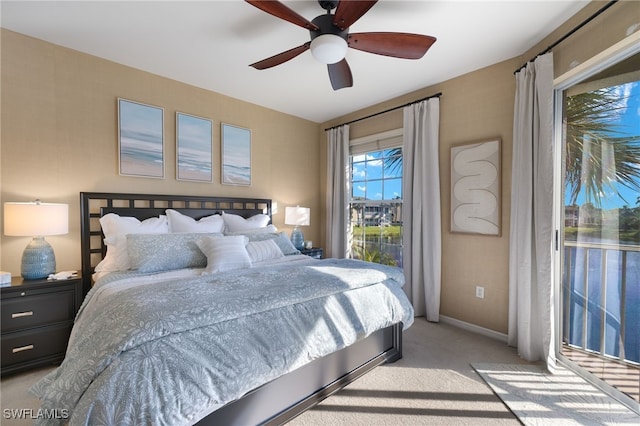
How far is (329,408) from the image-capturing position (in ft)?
5.97

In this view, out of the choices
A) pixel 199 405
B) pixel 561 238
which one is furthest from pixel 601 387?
pixel 199 405

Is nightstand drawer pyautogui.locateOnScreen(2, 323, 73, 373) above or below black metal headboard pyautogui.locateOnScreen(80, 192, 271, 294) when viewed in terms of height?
below

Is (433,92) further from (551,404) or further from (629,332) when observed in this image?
(551,404)

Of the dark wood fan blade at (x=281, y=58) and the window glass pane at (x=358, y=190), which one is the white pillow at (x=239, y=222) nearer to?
the window glass pane at (x=358, y=190)

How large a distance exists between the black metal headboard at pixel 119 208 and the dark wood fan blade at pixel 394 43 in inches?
97.3

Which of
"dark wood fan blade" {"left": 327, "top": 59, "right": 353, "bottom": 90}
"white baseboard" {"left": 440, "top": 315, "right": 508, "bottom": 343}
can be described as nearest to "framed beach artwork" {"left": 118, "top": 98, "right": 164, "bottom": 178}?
"dark wood fan blade" {"left": 327, "top": 59, "right": 353, "bottom": 90}

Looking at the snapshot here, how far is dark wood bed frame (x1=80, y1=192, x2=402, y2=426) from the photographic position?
4.97 feet

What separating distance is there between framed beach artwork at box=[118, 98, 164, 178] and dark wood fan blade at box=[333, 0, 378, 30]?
91.6 inches

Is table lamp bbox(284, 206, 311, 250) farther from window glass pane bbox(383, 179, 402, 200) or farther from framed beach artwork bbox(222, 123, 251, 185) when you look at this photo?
window glass pane bbox(383, 179, 402, 200)

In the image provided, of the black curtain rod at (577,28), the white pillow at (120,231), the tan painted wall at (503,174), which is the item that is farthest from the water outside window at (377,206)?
the white pillow at (120,231)

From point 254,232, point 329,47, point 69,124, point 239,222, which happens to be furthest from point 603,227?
point 69,124

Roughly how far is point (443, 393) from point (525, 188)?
6.08 ft

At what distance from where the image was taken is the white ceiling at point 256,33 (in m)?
2.08

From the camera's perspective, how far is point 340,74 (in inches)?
93.0
